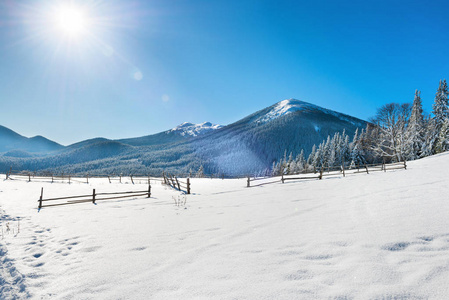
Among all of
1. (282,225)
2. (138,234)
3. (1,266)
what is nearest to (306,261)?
(282,225)

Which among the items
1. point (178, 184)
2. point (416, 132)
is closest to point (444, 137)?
point (416, 132)

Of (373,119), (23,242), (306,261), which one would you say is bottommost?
(23,242)

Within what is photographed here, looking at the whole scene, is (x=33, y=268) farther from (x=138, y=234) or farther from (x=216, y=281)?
(x=216, y=281)

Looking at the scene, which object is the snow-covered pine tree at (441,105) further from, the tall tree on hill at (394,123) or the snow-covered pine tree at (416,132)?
the tall tree on hill at (394,123)

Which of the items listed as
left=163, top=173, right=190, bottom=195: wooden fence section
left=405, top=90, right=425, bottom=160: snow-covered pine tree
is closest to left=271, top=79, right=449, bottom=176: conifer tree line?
left=405, top=90, right=425, bottom=160: snow-covered pine tree

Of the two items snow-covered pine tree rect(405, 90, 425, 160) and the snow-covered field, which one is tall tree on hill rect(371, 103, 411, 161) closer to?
snow-covered pine tree rect(405, 90, 425, 160)

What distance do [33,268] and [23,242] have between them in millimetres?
2774

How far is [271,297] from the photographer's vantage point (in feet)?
10.3

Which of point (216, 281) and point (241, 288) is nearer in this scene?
point (241, 288)

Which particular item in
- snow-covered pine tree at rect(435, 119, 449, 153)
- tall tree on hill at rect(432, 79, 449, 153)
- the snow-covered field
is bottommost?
the snow-covered field

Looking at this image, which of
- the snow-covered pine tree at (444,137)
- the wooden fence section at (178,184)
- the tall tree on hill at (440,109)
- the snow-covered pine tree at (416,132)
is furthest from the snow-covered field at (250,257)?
the tall tree on hill at (440,109)

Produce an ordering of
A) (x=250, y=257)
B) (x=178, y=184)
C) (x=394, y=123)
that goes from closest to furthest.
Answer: (x=250, y=257), (x=178, y=184), (x=394, y=123)

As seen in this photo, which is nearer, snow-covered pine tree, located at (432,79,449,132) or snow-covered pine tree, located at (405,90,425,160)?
snow-covered pine tree, located at (432,79,449,132)

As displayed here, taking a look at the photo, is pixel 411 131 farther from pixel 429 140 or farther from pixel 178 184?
pixel 178 184
